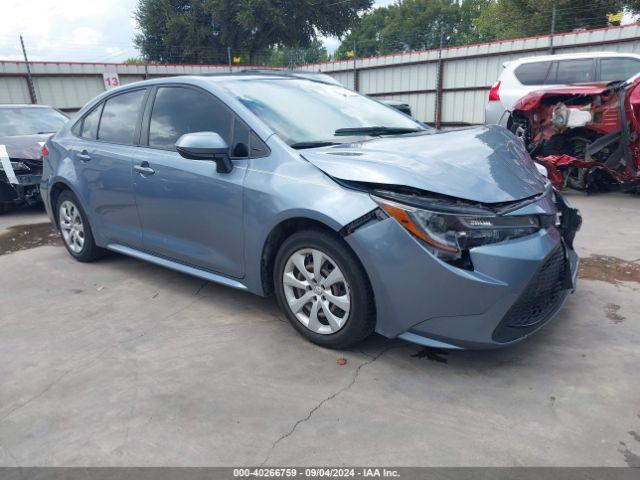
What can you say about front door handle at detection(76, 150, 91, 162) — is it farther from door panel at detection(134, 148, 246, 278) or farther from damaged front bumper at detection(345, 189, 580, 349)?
damaged front bumper at detection(345, 189, 580, 349)

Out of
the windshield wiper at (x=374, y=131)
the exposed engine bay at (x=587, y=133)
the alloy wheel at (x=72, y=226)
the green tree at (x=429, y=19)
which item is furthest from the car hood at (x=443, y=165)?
the green tree at (x=429, y=19)

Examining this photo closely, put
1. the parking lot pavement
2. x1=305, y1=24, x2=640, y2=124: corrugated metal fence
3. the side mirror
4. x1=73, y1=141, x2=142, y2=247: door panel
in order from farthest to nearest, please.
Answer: x1=305, y1=24, x2=640, y2=124: corrugated metal fence → x1=73, y1=141, x2=142, y2=247: door panel → the side mirror → the parking lot pavement

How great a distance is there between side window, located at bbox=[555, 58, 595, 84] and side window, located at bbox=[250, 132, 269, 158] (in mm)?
7528

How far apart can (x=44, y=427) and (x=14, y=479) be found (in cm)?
34

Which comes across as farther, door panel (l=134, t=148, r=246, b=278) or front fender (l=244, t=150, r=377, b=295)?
door panel (l=134, t=148, r=246, b=278)

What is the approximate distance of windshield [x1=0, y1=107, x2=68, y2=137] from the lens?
733 centimetres

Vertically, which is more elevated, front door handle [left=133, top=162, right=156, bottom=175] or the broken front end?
front door handle [left=133, top=162, right=156, bottom=175]

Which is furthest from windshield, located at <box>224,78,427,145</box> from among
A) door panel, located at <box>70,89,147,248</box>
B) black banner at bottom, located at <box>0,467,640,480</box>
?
black banner at bottom, located at <box>0,467,640,480</box>

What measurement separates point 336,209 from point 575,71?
7.82 metres

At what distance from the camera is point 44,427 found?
235 cm

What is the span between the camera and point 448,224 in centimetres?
242

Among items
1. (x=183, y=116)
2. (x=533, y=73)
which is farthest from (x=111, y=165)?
(x=533, y=73)

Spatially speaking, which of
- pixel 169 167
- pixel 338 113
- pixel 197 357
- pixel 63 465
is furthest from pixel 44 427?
pixel 338 113

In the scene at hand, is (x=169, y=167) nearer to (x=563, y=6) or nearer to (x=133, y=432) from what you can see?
(x=133, y=432)
